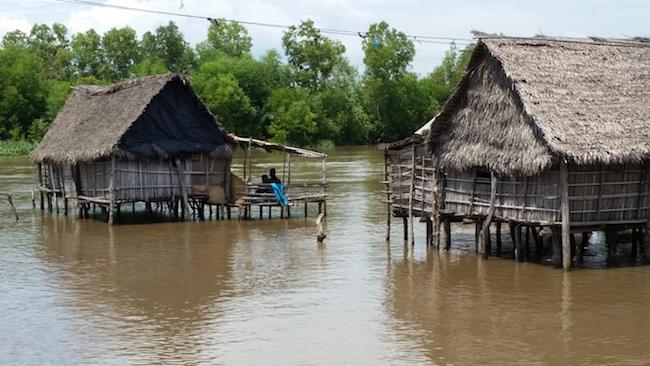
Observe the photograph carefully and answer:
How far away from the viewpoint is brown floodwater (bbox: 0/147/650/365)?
14.2m

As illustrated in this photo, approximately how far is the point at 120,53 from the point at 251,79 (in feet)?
52.0

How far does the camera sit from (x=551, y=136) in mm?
18750

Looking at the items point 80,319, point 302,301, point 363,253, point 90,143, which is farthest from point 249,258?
point 90,143

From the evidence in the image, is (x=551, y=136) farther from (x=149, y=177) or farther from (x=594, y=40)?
(x=149, y=177)

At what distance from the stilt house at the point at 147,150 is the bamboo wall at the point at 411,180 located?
791 cm

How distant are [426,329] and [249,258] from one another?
26.7 feet

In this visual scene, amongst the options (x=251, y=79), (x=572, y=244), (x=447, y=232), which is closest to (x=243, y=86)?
(x=251, y=79)

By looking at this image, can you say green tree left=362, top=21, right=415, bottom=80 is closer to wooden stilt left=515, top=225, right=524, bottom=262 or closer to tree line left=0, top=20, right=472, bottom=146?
tree line left=0, top=20, right=472, bottom=146

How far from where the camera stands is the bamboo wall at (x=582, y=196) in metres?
19.4

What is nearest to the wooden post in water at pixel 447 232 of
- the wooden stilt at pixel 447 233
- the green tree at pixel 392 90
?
the wooden stilt at pixel 447 233

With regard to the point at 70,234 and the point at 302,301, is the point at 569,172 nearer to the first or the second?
the point at 302,301

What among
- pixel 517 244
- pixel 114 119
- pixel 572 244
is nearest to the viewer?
pixel 517 244

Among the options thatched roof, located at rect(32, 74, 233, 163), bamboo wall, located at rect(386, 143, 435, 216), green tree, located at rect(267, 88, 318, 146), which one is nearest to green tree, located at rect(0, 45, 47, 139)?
green tree, located at rect(267, 88, 318, 146)

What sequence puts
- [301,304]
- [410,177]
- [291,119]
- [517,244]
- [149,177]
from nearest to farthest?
[301,304], [517,244], [410,177], [149,177], [291,119]
